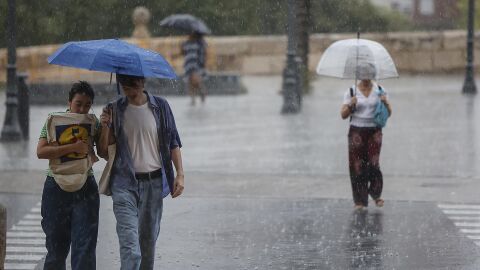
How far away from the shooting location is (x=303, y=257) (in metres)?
9.05

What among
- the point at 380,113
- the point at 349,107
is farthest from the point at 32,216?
the point at 380,113

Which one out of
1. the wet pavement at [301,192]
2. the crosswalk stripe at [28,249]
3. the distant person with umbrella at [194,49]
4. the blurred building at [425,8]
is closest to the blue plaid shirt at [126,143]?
the wet pavement at [301,192]

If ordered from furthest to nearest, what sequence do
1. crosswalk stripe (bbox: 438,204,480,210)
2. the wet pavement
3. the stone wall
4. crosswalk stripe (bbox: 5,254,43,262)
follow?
the stone wall
crosswalk stripe (bbox: 438,204,480,210)
the wet pavement
crosswalk stripe (bbox: 5,254,43,262)

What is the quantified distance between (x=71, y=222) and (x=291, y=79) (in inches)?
564

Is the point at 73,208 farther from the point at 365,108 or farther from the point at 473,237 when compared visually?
the point at 365,108

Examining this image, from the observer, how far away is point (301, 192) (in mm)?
12398

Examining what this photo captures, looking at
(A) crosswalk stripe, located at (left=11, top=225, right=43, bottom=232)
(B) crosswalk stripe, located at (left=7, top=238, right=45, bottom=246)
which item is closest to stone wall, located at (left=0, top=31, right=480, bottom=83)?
(A) crosswalk stripe, located at (left=11, top=225, right=43, bottom=232)

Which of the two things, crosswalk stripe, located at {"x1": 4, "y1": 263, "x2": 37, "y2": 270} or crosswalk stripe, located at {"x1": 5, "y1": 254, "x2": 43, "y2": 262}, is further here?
crosswalk stripe, located at {"x1": 5, "y1": 254, "x2": 43, "y2": 262}

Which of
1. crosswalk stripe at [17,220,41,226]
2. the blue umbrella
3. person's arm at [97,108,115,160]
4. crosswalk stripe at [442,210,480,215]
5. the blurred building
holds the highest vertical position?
the blue umbrella

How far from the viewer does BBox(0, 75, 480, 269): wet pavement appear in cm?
921

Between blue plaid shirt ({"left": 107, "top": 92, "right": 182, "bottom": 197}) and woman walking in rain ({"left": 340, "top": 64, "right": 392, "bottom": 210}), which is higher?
blue plaid shirt ({"left": 107, "top": 92, "right": 182, "bottom": 197})

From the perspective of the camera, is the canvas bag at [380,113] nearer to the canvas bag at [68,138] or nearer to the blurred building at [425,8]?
the canvas bag at [68,138]

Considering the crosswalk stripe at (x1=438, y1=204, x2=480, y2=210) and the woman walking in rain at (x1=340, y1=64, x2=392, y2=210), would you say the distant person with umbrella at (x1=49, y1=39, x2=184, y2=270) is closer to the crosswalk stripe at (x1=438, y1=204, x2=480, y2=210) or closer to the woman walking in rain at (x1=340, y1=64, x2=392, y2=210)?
the woman walking in rain at (x1=340, y1=64, x2=392, y2=210)

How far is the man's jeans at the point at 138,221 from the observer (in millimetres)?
7047
